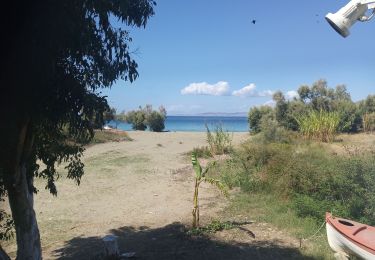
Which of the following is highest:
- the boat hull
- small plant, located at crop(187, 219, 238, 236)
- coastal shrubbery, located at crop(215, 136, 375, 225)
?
coastal shrubbery, located at crop(215, 136, 375, 225)

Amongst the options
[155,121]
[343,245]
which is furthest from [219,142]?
[155,121]

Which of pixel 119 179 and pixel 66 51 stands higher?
pixel 66 51

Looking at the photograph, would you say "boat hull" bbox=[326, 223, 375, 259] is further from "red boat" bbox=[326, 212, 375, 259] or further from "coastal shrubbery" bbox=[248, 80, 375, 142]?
"coastal shrubbery" bbox=[248, 80, 375, 142]

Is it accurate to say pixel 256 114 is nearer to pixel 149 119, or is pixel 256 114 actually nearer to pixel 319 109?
pixel 319 109

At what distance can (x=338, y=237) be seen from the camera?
23.3ft

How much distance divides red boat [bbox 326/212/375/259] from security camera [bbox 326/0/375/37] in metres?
3.55

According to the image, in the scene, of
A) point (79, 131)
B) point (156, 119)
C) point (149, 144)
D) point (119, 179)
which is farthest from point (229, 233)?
point (156, 119)

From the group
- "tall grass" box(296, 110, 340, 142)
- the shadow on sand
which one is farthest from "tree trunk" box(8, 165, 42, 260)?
"tall grass" box(296, 110, 340, 142)

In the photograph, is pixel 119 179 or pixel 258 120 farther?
pixel 258 120

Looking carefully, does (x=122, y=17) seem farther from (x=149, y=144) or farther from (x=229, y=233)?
(x=149, y=144)

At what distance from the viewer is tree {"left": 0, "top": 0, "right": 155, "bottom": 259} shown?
4336mm

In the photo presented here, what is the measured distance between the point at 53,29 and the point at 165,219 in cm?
685

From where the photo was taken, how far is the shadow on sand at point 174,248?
25.4 ft

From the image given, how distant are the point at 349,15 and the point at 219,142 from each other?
52.7ft
